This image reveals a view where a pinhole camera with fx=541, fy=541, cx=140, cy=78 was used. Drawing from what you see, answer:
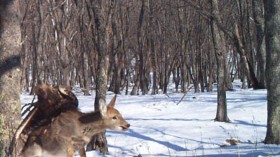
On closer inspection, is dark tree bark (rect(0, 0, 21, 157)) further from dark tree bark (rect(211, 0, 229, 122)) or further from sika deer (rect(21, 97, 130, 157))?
dark tree bark (rect(211, 0, 229, 122))

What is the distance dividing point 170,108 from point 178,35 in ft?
57.2

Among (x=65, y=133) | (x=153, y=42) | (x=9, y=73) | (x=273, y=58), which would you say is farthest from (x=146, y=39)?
(x=9, y=73)

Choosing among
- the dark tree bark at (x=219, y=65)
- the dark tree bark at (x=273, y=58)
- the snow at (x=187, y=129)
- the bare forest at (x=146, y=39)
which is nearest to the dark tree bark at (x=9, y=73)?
the snow at (x=187, y=129)

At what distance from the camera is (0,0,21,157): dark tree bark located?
17.9 feet

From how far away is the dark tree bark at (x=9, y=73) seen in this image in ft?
17.9

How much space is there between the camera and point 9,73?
5.51 m

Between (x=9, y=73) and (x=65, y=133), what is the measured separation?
0.86 metres

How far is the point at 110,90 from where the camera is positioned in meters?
32.3

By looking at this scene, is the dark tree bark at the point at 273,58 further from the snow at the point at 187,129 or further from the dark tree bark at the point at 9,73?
the dark tree bark at the point at 9,73

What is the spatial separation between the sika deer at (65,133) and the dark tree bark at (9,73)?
0.78ft

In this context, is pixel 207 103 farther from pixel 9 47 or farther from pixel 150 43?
pixel 150 43

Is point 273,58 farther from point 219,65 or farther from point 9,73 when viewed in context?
point 9,73

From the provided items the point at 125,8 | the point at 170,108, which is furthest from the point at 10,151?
the point at 125,8

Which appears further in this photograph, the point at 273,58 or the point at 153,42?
the point at 153,42
